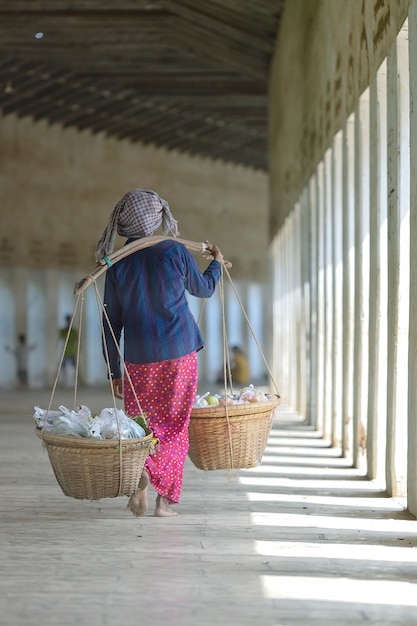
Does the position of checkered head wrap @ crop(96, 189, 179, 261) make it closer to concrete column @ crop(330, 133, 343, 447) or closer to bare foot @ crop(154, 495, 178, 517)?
bare foot @ crop(154, 495, 178, 517)

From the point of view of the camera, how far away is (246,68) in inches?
Result: 806

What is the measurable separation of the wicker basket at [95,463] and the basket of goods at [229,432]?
72cm

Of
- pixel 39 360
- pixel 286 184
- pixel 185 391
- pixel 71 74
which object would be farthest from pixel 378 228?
pixel 39 360

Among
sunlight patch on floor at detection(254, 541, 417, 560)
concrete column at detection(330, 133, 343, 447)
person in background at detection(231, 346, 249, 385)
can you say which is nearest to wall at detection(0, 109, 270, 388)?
person in background at detection(231, 346, 249, 385)

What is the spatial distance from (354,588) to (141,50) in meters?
16.2

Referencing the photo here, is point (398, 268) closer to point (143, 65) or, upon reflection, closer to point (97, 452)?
point (97, 452)

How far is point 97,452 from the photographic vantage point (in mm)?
5746

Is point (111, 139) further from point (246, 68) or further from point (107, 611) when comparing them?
point (107, 611)

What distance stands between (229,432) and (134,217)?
1.33 metres

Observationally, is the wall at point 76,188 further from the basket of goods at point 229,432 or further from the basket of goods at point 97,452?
the basket of goods at point 97,452

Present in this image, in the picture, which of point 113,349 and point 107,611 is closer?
point 107,611

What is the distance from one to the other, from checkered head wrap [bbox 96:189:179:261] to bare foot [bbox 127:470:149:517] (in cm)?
127

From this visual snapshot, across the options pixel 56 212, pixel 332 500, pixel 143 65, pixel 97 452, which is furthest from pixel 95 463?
pixel 56 212

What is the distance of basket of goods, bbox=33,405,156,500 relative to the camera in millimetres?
5750
